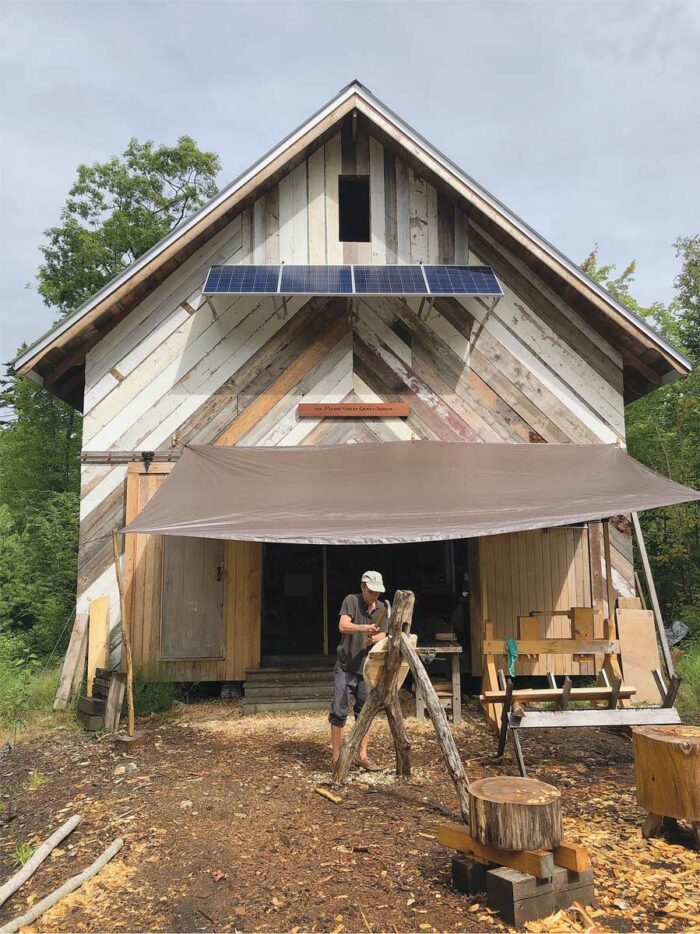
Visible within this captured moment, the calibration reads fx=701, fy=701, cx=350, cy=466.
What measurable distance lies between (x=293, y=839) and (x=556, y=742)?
10.4 ft

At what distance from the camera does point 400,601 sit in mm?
4855

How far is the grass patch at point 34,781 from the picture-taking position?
507 centimetres

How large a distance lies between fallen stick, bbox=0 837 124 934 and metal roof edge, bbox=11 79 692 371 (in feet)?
17.4

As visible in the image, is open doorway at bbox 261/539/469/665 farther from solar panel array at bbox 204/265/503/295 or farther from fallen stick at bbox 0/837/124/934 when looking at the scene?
fallen stick at bbox 0/837/124/934

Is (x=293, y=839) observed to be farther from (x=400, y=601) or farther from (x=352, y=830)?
(x=400, y=601)

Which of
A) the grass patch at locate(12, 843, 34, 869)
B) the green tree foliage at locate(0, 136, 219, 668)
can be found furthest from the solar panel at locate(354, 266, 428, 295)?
the green tree foliage at locate(0, 136, 219, 668)

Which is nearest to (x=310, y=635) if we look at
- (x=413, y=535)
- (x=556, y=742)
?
(x=556, y=742)

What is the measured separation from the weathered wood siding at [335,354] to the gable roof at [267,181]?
0.76 ft

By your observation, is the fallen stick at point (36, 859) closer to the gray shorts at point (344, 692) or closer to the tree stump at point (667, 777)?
the gray shorts at point (344, 692)

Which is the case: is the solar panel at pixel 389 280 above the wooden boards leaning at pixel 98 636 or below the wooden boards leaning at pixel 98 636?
above

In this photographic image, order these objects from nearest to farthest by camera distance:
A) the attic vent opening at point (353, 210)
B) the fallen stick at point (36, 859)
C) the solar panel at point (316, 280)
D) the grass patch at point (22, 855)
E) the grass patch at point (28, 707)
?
1. the fallen stick at point (36, 859)
2. the grass patch at point (22, 855)
3. the grass patch at point (28, 707)
4. the solar panel at point (316, 280)
5. the attic vent opening at point (353, 210)

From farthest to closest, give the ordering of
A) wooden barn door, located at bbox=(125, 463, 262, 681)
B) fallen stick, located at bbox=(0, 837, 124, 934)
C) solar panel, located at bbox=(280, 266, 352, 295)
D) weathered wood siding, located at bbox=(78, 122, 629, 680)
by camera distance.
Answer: weathered wood siding, located at bbox=(78, 122, 629, 680) < solar panel, located at bbox=(280, 266, 352, 295) < wooden barn door, located at bbox=(125, 463, 262, 681) < fallen stick, located at bbox=(0, 837, 124, 934)

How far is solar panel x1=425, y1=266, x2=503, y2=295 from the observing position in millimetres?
7726

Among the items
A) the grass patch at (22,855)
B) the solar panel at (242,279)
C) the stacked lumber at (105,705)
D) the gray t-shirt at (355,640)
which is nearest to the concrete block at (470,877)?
the gray t-shirt at (355,640)
